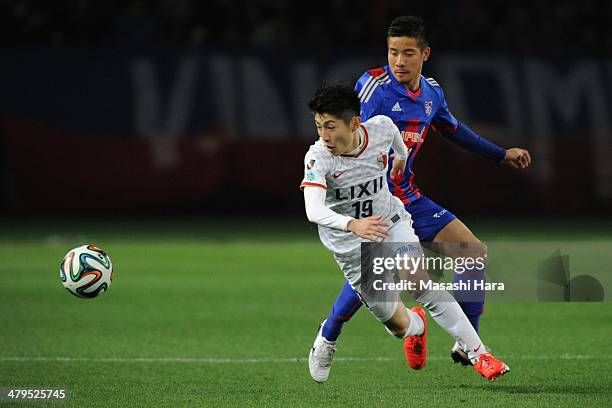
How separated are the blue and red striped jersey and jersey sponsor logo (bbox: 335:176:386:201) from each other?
1.99 feet

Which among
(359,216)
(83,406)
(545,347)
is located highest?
(359,216)

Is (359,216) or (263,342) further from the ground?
(359,216)

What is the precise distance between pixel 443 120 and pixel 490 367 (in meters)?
1.80

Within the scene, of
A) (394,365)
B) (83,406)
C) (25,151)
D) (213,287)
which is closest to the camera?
(83,406)

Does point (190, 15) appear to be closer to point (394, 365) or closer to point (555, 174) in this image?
point (555, 174)

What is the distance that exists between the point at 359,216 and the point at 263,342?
91.2 inches

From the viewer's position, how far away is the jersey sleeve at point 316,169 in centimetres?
600

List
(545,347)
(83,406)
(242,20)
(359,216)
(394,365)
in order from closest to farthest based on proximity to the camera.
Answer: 1. (83,406)
2. (359,216)
3. (394,365)
4. (545,347)
5. (242,20)

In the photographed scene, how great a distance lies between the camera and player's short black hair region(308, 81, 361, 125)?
6.03 m

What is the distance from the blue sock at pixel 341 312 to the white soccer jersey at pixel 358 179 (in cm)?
52

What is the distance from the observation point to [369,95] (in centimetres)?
690

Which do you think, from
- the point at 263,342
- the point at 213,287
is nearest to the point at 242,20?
the point at 213,287

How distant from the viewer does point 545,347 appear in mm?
7996

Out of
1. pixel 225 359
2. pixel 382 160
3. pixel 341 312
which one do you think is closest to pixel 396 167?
pixel 382 160
